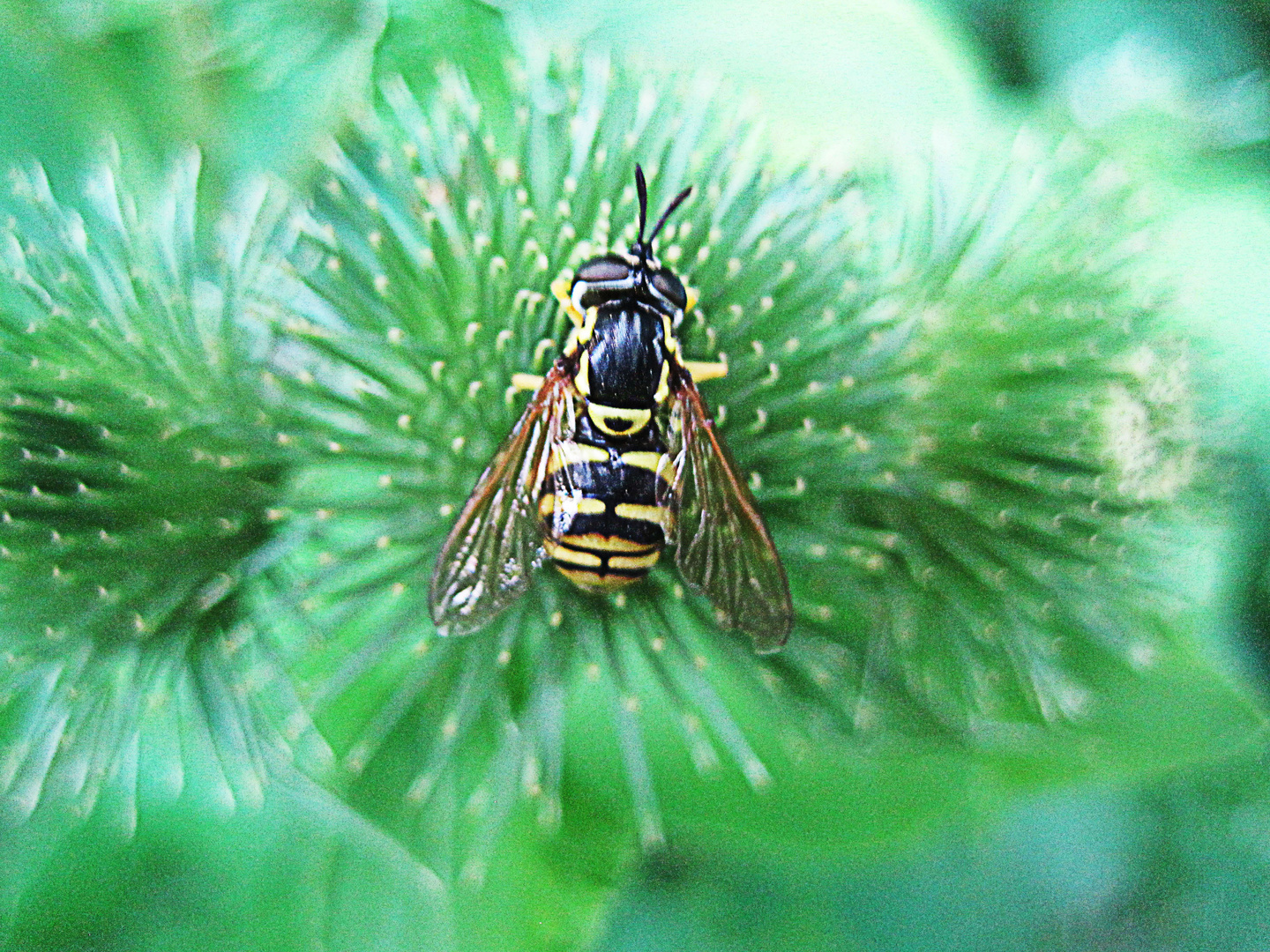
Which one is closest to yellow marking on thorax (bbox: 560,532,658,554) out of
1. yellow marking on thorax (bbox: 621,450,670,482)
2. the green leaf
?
yellow marking on thorax (bbox: 621,450,670,482)

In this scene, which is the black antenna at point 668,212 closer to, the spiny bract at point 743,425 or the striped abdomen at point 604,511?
the spiny bract at point 743,425

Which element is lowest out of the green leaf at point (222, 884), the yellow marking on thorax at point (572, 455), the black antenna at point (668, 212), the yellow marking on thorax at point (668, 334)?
the green leaf at point (222, 884)

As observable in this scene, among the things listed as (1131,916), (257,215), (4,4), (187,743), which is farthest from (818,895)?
(4,4)

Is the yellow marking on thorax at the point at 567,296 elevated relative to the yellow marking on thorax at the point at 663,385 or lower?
elevated

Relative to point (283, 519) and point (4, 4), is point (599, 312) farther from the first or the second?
→ point (4, 4)

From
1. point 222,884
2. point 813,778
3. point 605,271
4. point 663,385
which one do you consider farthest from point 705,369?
point 222,884

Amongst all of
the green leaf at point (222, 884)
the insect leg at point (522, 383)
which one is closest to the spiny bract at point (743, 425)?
the insect leg at point (522, 383)

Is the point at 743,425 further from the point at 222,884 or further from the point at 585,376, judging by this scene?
the point at 222,884
